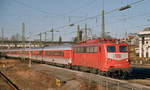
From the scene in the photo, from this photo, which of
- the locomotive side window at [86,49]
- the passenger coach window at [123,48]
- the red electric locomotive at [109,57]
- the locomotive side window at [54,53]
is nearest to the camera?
the red electric locomotive at [109,57]

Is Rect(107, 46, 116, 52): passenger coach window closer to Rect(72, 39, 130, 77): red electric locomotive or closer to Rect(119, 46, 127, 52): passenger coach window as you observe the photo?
Rect(72, 39, 130, 77): red electric locomotive

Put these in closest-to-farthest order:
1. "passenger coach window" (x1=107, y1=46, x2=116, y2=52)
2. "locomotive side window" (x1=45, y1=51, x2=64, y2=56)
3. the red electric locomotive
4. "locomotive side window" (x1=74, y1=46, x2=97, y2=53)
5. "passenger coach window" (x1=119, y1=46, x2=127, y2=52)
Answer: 1. the red electric locomotive
2. "passenger coach window" (x1=107, y1=46, x2=116, y2=52)
3. "passenger coach window" (x1=119, y1=46, x2=127, y2=52)
4. "locomotive side window" (x1=74, y1=46, x2=97, y2=53)
5. "locomotive side window" (x1=45, y1=51, x2=64, y2=56)

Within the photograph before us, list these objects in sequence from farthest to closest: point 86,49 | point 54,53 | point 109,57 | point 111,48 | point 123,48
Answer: point 54,53, point 86,49, point 123,48, point 111,48, point 109,57

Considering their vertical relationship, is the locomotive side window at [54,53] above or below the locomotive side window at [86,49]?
below

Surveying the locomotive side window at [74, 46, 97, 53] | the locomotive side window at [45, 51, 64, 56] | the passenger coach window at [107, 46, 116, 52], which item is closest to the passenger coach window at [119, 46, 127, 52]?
the passenger coach window at [107, 46, 116, 52]

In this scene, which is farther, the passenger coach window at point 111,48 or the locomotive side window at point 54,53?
the locomotive side window at point 54,53

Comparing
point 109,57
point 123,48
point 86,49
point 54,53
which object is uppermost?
point 123,48

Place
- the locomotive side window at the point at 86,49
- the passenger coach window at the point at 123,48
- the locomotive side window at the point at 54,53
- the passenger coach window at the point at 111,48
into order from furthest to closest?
the locomotive side window at the point at 54,53
the locomotive side window at the point at 86,49
the passenger coach window at the point at 123,48
the passenger coach window at the point at 111,48

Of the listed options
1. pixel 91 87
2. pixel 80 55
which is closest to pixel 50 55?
pixel 80 55

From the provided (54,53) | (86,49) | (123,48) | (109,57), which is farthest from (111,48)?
(54,53)

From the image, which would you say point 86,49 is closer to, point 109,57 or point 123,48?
point 109,57

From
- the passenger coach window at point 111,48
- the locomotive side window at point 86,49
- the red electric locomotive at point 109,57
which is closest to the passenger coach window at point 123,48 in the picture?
the red electric locomotive at point 109,57

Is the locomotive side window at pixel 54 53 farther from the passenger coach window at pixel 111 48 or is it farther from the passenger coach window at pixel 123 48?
the passenger coach window at pixel 123 48

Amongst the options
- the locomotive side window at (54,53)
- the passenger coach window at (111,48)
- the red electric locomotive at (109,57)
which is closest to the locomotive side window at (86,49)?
the red electric locomotive at (109,57)
